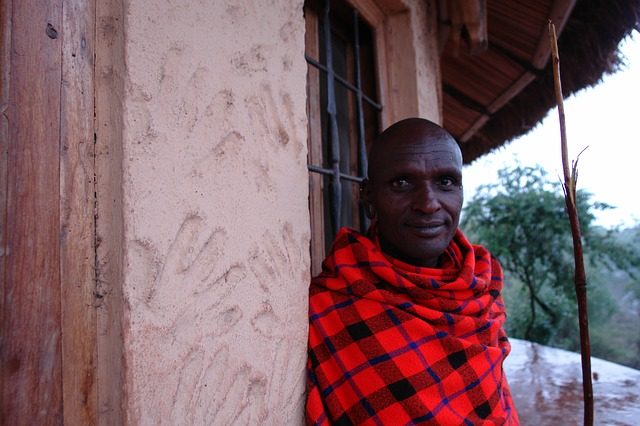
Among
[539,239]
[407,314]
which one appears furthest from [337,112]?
[539,239]

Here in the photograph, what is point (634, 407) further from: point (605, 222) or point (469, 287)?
point (605, 222)

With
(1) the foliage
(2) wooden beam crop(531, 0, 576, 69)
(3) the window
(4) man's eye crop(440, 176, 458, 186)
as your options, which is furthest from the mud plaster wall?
(1) the foliage

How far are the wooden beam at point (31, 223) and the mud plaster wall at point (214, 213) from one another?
3.7 inches

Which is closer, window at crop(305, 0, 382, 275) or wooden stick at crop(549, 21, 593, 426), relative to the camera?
wooden stick at crop(549, 21, 593, 426)

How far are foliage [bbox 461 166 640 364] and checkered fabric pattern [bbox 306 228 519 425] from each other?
6217 mm

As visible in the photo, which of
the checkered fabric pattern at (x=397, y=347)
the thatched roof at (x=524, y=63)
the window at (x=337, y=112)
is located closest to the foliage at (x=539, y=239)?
the thatched roof at (x=524, y=63)

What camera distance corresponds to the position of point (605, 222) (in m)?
7.10

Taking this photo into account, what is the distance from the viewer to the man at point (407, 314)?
97 cm

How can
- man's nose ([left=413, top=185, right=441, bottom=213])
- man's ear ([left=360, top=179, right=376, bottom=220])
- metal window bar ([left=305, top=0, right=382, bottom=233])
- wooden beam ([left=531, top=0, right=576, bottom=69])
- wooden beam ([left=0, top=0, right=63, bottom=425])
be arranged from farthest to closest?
wooden beam ([left=531, top=0, right=576, bottom=69]), metal window bar ([left=305, top=0, right=382, bottom=233]), man's ear ([left=360, top=179, right=376, bottom=220]), man's nose ([left=413, top=185, right=441, bottom=213]), wooden beam ([left=0, top=0, right=63, bottom=425])

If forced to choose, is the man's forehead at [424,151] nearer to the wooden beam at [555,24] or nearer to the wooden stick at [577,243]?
the wooden stick at [577,243]

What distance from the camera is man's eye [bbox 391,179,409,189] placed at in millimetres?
1162

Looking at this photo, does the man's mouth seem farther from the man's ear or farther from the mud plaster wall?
the mud plaster wall

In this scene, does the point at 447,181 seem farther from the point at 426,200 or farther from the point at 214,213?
the point at 214,213

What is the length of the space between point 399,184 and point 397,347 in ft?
1.38
